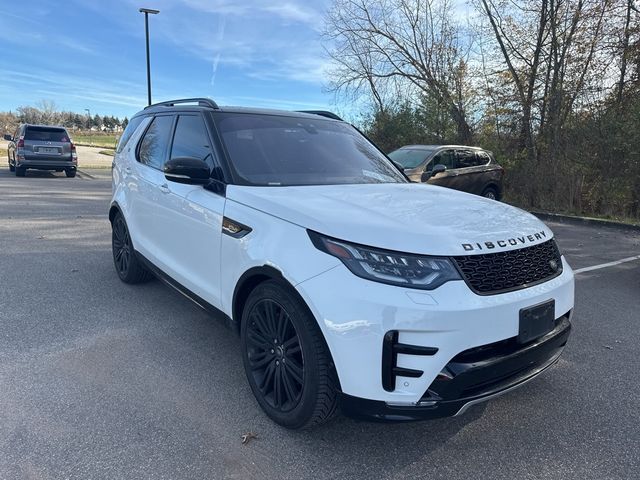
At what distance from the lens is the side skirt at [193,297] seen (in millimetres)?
3165

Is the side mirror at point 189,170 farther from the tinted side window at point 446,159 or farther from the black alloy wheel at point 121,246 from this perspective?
the tinted side window at point 446,159

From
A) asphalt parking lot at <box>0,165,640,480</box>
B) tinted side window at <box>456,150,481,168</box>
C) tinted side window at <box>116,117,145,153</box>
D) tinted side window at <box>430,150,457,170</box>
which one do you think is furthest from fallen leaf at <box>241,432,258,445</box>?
tinted side window at <box>456,150,481,168</box>

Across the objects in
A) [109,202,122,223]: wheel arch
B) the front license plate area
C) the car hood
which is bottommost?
the front license plate area

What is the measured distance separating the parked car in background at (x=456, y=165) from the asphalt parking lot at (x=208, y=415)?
6379 mm

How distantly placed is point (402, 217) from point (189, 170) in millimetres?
1471

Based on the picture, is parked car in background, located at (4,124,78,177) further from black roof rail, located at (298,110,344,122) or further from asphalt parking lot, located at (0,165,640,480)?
black roof rail, located at (298,110,344,122)

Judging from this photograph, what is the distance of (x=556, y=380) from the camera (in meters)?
3.36

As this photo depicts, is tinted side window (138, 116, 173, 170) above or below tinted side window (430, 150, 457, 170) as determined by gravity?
below

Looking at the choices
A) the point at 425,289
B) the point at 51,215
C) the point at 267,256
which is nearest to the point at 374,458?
the point at 425,289

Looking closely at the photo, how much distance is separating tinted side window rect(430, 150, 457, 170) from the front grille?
8.34m

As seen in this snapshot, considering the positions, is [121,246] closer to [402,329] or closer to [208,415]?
[208,415]

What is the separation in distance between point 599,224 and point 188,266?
10.4 meters

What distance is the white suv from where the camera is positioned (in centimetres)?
219

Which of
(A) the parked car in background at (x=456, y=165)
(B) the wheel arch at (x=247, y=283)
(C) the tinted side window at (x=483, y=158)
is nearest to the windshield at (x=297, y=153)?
(B) the wheel arch at (x=247, y=283)
